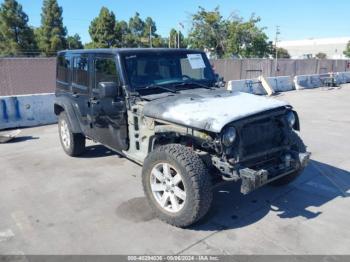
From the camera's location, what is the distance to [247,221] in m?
4.04

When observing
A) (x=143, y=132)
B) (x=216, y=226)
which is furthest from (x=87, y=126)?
(x=216, y=226)

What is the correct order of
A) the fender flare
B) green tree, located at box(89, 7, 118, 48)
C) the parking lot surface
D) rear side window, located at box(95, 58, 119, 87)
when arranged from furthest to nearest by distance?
1. green tree, located at box(89, 7, 118, 48)
2. the fender flare
3. rear side window, located at box(95, 58, 119, 87)
4. the parking lot surface

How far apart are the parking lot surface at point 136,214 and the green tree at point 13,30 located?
107 feet

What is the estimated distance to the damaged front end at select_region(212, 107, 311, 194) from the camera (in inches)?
143

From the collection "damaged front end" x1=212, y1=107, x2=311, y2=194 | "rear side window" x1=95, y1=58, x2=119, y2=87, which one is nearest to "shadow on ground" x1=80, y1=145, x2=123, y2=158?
"rear side window" x1=95, y1=58, x2=119, y2=87

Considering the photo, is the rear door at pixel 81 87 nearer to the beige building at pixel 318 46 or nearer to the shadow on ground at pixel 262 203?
the shadow on ground at pixel 262 203

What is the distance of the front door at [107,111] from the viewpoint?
4.82 meters

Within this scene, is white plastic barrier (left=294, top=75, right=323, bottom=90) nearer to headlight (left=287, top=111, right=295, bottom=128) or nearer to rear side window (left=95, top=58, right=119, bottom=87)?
headlight (left=287, top=111, right=295, bottom=128)

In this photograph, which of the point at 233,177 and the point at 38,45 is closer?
the point at 233,177

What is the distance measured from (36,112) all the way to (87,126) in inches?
193

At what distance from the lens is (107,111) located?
5.04 meters

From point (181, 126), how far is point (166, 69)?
1.49 m

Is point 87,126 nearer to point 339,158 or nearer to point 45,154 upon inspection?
point 45,154

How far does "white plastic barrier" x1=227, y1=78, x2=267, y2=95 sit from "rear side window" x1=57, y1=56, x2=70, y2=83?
395 inches
